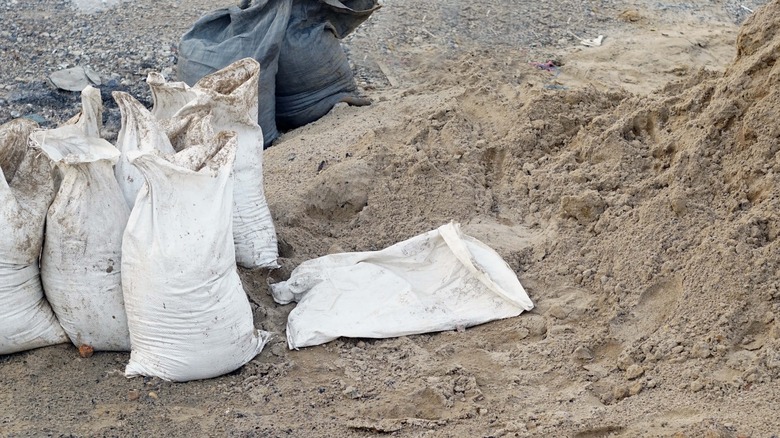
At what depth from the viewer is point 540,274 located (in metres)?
3.36

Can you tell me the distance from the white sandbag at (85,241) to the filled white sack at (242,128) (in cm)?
45

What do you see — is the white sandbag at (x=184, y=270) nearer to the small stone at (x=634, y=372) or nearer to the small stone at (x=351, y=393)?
the small stone at (x=351, y=393)

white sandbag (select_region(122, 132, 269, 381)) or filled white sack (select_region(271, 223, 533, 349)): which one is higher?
white sandbag (select_region(122, 132, 269, 381))

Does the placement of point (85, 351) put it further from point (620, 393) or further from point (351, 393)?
point (620, 393)

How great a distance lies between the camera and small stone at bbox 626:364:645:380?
2.73m

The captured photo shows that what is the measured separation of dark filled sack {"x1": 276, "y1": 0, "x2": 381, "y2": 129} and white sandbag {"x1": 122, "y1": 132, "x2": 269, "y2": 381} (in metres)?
2.36

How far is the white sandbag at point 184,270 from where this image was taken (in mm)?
2682

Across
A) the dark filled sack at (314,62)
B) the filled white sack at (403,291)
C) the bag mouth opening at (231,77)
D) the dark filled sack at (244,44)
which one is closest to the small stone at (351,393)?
the filled white sack at (403,291)

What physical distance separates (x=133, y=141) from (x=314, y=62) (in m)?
2.35

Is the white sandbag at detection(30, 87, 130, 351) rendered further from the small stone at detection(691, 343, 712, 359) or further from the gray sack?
the gray sack

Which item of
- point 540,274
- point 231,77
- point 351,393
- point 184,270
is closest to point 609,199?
point 540,274

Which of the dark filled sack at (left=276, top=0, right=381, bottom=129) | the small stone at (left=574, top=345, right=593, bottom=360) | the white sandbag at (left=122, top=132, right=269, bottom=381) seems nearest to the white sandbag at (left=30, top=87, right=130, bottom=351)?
the white sandbag at (left=122, top=132, right=269, bottom=381)

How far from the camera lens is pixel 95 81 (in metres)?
5.74

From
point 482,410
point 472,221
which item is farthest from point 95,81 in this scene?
point 482,410
